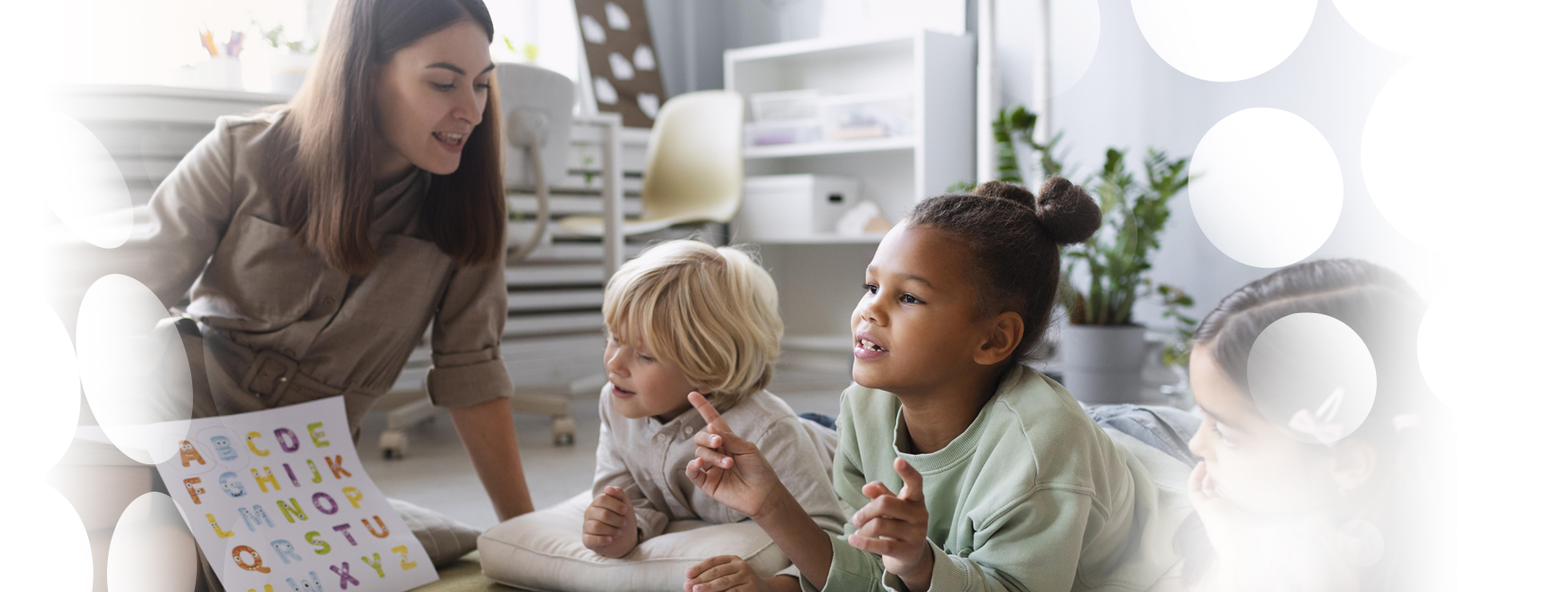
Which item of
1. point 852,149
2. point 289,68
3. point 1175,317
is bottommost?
point 1175,317

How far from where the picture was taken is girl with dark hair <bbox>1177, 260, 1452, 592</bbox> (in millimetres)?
506

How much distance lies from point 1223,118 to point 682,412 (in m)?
1.81

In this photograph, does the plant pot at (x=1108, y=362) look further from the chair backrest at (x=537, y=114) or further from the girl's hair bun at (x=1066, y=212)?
the girl's hair bun at (x=1066, y=212)

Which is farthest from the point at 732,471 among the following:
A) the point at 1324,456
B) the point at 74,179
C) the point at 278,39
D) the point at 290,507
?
the point at 278,39

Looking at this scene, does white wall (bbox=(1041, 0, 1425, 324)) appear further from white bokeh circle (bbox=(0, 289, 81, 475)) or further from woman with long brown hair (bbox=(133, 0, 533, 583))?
white bokeh circle (bbox=(0, 289, 81, 475))

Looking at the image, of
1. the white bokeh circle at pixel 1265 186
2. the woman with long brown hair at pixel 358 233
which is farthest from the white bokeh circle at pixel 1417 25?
the white bokeh circle at pixel 1265 186

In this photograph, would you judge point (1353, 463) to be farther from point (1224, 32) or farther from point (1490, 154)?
point (1224, 32)

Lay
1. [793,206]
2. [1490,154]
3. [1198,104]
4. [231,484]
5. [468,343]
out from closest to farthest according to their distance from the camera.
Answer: [1490,154]
[231,484]
[468,343]
[1198,104]
[793,206]

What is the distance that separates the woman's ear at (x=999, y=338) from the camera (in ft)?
2.77

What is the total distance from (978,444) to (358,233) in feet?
2.35

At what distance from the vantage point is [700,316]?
109cm

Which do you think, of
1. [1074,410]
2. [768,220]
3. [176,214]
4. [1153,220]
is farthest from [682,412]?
[768,220]

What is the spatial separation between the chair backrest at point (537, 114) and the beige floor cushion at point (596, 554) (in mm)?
1129

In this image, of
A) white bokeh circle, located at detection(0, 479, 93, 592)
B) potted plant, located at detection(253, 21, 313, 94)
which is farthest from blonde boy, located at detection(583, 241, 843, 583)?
potted plant, located at detection(253, 21, 313, 94)
